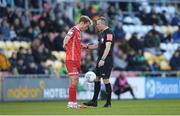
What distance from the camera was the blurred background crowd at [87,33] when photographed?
29141mm

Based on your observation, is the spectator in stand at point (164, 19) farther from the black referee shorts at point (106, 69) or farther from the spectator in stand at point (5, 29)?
the black referee shorts at point (106, 69)

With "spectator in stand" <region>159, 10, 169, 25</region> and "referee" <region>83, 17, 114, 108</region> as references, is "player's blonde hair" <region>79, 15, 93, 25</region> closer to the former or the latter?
"referee" <region>83, 17, 114, 108</region>

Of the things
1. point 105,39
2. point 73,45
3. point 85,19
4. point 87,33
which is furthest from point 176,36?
point 73,45

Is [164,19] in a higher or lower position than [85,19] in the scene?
higher

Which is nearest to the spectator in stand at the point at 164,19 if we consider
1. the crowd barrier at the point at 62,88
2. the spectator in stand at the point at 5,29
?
the crowd barrier at the point at 62,88

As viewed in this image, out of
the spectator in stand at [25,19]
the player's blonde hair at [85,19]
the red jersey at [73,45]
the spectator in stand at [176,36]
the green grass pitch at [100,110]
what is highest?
the spectator in stand at [25,19]

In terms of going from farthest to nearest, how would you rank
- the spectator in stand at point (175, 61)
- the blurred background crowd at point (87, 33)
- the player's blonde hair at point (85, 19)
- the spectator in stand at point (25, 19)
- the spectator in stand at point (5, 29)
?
the spectator in stand at point (175, 61) < the spectator in stand at point (25, 19) < the spectator in stand at point (5, 29) < the blurred background crowd at point (87, 33) < the player's blonde hair at point (85, 19)

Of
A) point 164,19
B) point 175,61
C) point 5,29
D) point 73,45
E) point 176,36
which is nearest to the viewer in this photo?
point 73,45

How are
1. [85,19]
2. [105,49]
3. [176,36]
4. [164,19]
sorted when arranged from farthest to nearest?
[164,19], [176,36], [105,49], [85,19]

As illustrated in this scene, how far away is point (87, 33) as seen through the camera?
32656mm

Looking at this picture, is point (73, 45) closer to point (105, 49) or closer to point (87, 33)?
point (105, 49)

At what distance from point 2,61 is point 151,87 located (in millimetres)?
6487

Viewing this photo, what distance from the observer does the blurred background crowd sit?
1147 inches

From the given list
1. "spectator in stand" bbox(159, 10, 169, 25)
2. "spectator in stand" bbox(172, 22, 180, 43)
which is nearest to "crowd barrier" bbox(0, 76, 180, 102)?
"spectator in stand" bbox(172, 22, 180, 43)
